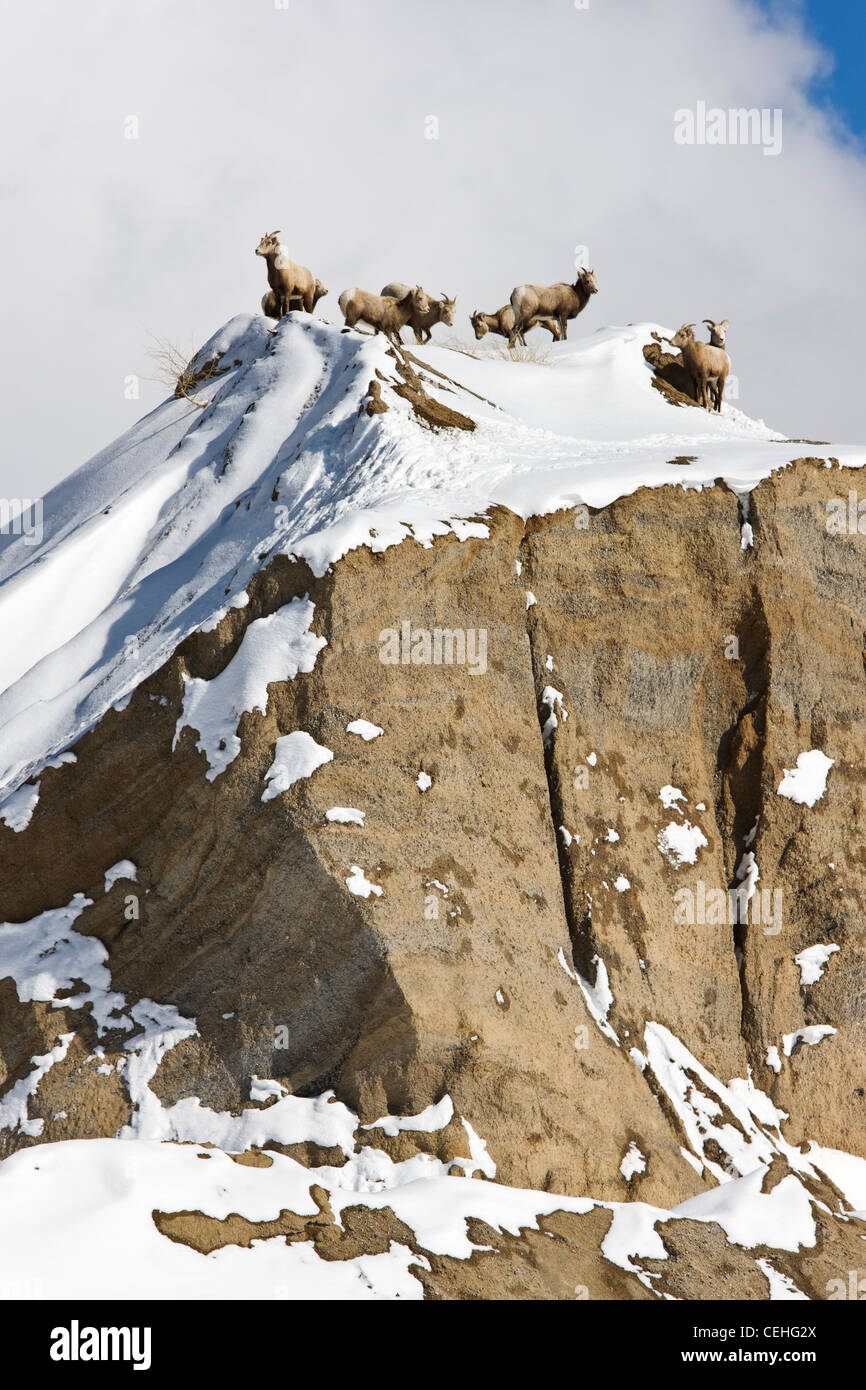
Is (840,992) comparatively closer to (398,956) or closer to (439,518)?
(398,956)

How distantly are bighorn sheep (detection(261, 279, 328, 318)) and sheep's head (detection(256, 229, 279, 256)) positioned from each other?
0.63 meters

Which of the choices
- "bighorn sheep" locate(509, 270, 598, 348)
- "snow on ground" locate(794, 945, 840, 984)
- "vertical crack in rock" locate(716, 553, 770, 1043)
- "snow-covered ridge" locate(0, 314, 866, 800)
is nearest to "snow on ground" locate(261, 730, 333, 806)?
"snow-covered ridge" locate(0, 314, 866, 800)

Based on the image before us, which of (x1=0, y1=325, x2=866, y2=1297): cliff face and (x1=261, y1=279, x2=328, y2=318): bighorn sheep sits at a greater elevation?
(x1=261, y1=279, x2=328, y2=318): bighorn sheep

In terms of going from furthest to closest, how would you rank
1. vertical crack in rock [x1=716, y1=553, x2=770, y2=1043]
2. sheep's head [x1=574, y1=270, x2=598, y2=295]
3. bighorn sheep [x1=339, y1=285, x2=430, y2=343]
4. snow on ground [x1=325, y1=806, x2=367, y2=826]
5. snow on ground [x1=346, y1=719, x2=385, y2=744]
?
sheep's head [x1=574, y1=270, x2=598, y2=295] < bighorn sheep [x1=339, y1=285, x2=430, y2=343] < vertical crack in rock [x1=716, y1=553, x2=770, y2=1043] < snow on ground [x1=346, y1=719, x2=385, y2=744] < snow on ground [x1=325, y1=806, x2=367, y2=826]

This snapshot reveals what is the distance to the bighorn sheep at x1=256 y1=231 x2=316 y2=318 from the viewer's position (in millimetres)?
16328

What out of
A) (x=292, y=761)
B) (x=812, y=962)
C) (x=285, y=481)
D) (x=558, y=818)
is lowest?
(x=812, y=962)

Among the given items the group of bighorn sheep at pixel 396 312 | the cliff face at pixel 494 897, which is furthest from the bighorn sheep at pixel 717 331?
the cliff face at pixel 494 897

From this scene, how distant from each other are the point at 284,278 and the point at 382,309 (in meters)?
1.32

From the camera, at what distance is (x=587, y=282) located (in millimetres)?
19438

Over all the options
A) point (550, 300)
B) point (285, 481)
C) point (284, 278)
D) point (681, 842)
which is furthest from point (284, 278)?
point (681, 842)

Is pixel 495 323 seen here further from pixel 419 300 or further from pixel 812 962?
pixel 812 962

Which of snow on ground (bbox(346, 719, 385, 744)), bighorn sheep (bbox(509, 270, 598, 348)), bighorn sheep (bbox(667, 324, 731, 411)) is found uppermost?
bighorn sheep (bbox(509, 270, 598, 348))

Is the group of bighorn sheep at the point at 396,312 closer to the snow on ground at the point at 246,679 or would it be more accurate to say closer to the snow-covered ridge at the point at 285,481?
the snow-covered ridge at the point at 285,481

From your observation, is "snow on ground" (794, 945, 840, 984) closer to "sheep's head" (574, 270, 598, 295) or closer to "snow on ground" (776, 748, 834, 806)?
"snow on ground" (776, 748, 834, 806)
